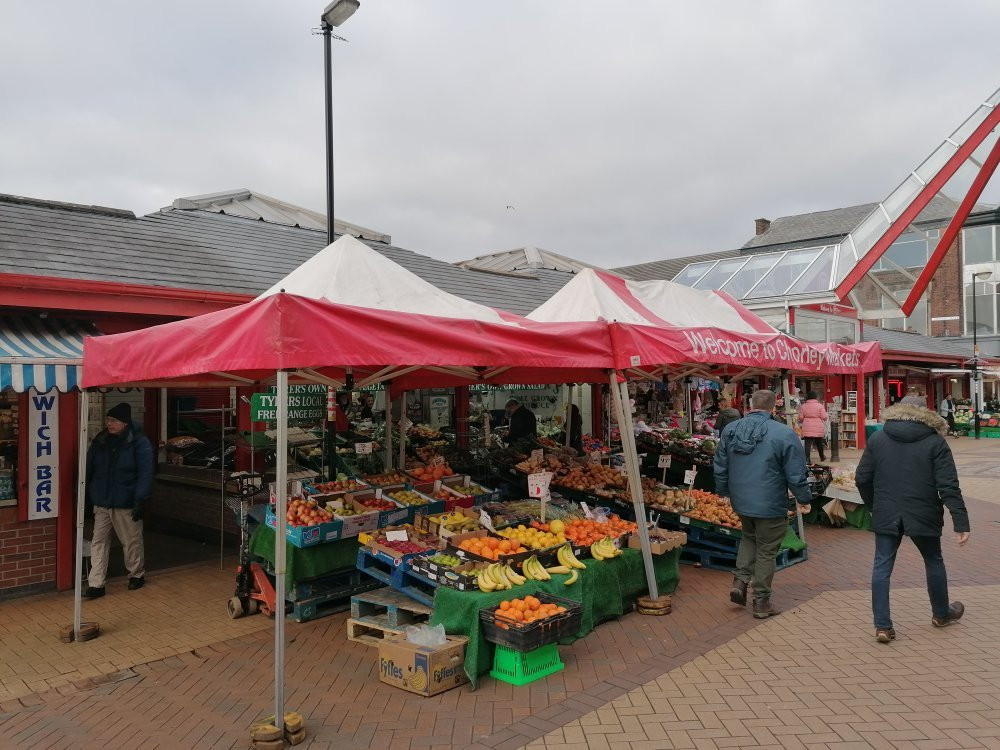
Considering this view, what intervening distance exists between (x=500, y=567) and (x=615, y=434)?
984cm

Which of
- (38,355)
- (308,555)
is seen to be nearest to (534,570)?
(308,555)

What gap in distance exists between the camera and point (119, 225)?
888 cm

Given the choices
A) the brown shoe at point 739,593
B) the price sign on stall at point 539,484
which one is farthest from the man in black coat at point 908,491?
the price sign on stall at point 539,484

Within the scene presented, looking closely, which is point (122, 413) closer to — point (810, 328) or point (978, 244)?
point (810, 328)

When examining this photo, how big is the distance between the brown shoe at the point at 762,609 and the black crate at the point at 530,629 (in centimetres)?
191

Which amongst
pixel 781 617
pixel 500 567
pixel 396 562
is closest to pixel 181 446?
pixel 396 562

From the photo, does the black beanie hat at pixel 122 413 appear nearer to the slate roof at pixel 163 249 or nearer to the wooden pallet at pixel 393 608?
the slate roof at pixel 163 249

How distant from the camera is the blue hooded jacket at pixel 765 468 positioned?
539 cm

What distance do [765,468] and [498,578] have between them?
2352mm

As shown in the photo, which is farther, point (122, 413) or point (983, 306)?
point (983, 306)

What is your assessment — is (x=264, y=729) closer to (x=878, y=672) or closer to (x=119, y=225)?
(x=878, y=672)

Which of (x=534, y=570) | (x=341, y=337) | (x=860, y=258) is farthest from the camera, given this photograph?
(x=860, y=258)

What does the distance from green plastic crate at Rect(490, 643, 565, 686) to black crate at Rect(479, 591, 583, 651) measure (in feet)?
0.29

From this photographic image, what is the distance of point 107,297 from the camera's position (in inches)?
261
